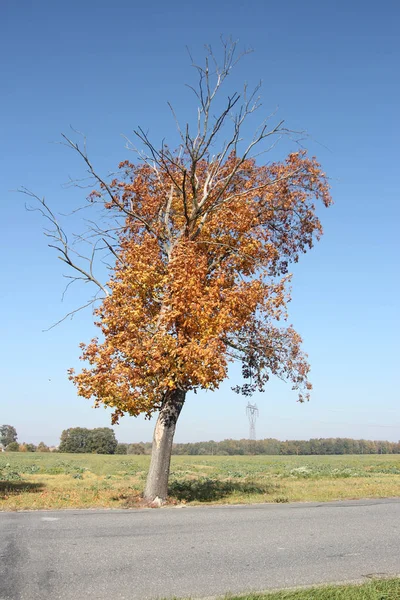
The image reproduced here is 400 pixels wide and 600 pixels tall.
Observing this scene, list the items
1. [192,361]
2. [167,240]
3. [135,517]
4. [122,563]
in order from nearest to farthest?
[122,563] < [135,517] < [192,361] < [167,240]

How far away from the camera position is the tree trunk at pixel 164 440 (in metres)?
14.3

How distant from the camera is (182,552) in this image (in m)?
7.55

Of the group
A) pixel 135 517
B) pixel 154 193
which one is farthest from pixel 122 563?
pixel 154 193

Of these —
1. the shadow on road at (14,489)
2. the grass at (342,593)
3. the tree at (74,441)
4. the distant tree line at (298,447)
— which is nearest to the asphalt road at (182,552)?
the grass at (342,593)

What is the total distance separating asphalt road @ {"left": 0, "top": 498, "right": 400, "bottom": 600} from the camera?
600 cm

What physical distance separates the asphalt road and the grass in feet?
1.31

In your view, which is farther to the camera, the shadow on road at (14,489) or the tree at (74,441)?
the tree at (74,441)

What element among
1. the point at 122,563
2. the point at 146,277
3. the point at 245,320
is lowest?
the point at 122,563

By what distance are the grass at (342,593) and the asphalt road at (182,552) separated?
399 mm

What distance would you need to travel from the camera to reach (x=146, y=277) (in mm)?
14156

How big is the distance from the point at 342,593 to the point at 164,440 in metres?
9.17

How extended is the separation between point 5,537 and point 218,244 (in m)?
10.0

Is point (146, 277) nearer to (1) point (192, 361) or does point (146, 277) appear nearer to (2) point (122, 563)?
(1) point (192, 361)

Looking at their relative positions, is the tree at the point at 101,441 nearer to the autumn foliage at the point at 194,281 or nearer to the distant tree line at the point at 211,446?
the distant tree line at the point at 211,446
